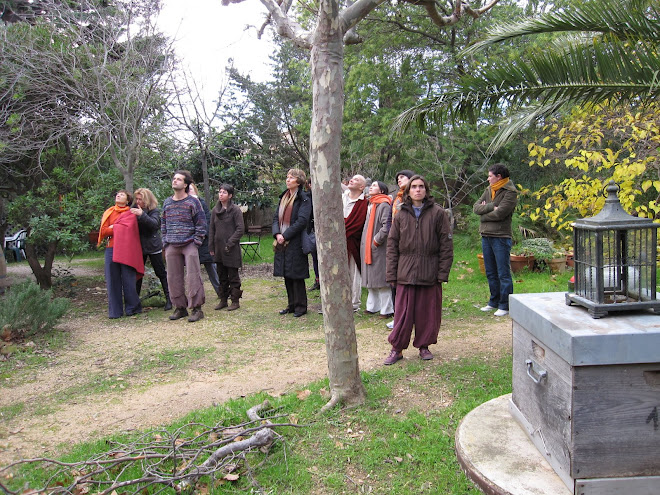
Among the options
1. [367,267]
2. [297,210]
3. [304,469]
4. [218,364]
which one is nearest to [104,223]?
[297,210]

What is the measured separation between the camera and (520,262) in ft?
31.8

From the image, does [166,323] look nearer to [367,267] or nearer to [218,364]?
[218,364]

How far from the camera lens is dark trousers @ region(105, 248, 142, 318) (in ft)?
26.1

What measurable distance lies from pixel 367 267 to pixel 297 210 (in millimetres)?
1300

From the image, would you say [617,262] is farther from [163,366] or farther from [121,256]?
[121,256]

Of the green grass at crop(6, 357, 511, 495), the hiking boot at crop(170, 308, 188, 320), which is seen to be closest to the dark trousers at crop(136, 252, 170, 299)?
the hiking boot at crop(170, 308, 188, 320)

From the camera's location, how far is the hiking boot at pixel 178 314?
772 cm

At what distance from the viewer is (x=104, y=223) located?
796 centimetres

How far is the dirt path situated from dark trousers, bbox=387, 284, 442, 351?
0.38 meters

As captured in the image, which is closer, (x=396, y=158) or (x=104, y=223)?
(x=104, y=223)

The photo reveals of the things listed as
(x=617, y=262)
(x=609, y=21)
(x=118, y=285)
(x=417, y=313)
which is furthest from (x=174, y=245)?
(x=617, y=262)

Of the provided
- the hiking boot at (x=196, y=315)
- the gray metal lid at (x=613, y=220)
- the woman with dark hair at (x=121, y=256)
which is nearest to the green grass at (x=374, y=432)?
the gray metal lid at (x=613, y=220)

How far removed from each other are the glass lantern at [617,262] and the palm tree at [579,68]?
1.85 meters

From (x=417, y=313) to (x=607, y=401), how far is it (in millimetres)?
2559
